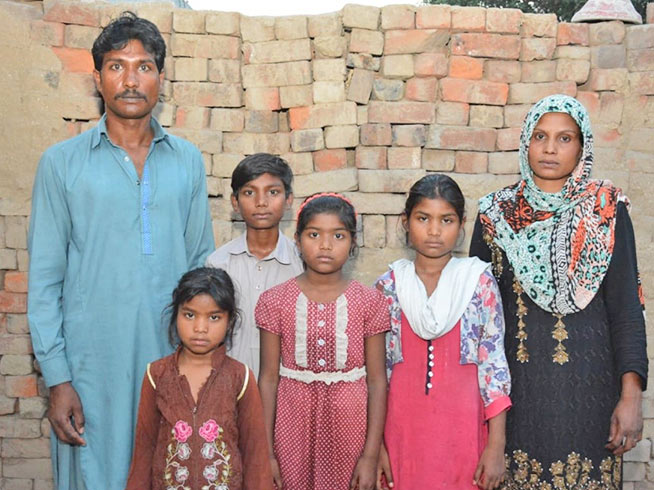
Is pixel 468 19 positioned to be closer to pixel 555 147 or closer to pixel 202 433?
pixel 555 147

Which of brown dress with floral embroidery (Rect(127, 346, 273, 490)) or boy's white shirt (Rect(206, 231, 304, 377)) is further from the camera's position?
boy's white shirt (Rect(206, 231, 304, 377))

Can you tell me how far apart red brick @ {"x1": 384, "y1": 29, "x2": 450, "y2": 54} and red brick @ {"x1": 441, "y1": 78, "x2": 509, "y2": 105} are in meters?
0.22

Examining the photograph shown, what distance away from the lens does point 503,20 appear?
4.60 metres

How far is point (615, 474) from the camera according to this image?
2.80 m

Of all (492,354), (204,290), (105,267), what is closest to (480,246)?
(492,354)

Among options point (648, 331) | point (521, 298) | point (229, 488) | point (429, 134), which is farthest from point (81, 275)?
point (648, 331)

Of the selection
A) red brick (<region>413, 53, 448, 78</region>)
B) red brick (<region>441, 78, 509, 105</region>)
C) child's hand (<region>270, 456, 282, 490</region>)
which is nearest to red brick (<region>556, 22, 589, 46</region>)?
red brick (<region>441, 78, 509, 105</region>)

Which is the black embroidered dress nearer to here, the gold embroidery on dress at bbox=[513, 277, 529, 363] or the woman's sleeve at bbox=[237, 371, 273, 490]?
the gold embroidery on dress at bbox=[513, 277, 529, 363]

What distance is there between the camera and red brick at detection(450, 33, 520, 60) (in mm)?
4598

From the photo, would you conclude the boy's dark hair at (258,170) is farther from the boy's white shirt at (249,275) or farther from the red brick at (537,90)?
the red brick at (537,90)

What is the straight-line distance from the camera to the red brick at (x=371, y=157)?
4.59 metres

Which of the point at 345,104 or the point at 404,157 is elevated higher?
the point at 345,104

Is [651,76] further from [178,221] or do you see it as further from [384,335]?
[178,221]

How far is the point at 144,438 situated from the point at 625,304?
1653mm
